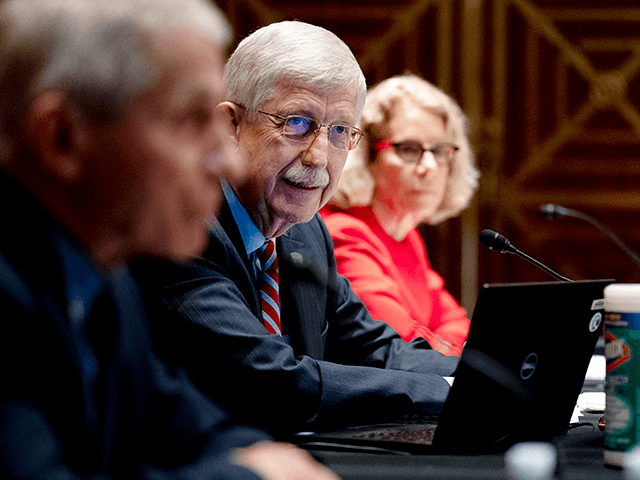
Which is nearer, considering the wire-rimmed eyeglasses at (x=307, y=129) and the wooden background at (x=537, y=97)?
the wire-rimmed eyeglasses at (x=307, y=129)

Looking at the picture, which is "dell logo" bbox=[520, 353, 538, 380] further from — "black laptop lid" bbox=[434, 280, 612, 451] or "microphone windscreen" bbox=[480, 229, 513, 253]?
"microphone windscreen" bbox=[480, 229, 513, 253]

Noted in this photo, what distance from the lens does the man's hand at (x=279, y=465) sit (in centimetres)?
73

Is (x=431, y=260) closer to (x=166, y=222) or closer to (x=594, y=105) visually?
(x=594, y=105)

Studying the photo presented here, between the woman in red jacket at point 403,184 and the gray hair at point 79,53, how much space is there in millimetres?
1591

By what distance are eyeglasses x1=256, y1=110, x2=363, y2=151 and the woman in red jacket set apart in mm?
779

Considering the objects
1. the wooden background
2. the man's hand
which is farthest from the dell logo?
the wooden background

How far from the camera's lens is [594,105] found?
182 inches

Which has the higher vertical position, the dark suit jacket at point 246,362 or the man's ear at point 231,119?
the man's ear at point 231,119

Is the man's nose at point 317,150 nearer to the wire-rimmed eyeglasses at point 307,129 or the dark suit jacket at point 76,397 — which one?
the wire-rimmed eyeglasses at point 307,129

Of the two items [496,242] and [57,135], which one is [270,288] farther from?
[57,135]

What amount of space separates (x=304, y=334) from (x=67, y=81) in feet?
2.93

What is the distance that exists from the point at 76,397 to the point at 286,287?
80 cm

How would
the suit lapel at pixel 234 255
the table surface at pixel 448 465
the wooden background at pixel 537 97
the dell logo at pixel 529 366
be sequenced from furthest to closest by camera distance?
the wooden background at pixel 537 97 → the suit lapel at pixel 234 255 → the dell logo at pixel 529 366 → the table surface at pixel 448 465

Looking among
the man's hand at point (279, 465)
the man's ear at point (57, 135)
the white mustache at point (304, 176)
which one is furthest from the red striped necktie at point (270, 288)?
the man's ear at point (57, 135)
